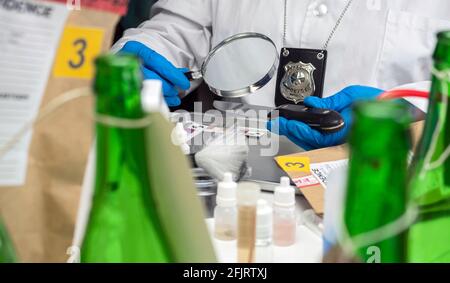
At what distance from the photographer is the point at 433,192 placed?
16.7 inches

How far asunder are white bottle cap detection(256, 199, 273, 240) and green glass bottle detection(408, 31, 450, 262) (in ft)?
0.55

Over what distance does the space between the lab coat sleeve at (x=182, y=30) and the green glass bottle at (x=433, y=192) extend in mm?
1046

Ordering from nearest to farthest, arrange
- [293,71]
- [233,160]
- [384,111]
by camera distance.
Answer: [384,111]
[233,160]
[293,71]

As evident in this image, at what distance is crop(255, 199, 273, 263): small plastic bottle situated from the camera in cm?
55

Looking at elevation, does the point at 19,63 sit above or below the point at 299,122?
above

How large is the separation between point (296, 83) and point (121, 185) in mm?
874

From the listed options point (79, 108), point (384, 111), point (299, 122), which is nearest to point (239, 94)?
point (299, 122)

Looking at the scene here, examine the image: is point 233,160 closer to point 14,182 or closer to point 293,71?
point 14,182

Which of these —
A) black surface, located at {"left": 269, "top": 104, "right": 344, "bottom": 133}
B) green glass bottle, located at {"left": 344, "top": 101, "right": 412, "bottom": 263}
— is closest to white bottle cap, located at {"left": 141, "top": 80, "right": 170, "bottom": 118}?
green glass bottle, located at {"left": 344, "top": 101, "right": 412, "bottom": 263}

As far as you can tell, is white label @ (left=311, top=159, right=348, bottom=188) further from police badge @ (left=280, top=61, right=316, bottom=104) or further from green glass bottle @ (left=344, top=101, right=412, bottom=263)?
police badge @ (left=280, top=61, right=316, bottom=104)

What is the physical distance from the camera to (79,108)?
43 cm

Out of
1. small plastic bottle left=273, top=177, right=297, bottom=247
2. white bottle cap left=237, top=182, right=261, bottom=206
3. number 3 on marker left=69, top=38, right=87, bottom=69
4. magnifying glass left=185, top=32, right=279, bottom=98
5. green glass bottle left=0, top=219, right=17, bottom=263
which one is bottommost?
small plastic bottle left=273, top=177, right=297, bottom=247

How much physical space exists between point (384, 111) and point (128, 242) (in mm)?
199
